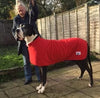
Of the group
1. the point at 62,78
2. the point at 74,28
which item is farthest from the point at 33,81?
the point at 74,28

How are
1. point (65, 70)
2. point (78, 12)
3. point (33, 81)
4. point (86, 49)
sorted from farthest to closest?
1. point (78, 12)
2. point (65, 70)
3. point (33, 81)
4. point (86, 49)

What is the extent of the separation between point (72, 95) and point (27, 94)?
3.48ft

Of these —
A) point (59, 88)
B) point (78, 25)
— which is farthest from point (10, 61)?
point (59, 88)

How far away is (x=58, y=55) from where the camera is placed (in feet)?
14.6

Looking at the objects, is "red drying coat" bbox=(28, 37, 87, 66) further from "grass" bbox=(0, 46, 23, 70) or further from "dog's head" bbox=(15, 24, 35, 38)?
"grass" bbox=(0, 46, 23, 70)


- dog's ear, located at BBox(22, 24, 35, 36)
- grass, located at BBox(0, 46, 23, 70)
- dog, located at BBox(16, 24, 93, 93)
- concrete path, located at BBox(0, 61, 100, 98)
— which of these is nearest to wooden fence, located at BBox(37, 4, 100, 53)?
concrete path, located at BBox(0, 61, 100, 98)

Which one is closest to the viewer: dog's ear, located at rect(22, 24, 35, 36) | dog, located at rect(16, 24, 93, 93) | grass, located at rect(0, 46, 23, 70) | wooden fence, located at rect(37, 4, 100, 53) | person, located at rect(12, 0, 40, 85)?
dog's ear, located at rect(22, 24, 35, 36)

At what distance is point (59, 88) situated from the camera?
4.62 meters

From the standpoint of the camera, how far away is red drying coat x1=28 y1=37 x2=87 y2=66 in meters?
4.26

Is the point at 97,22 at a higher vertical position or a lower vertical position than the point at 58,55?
higher

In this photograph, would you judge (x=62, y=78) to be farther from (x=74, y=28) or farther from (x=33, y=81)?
(x=74, y=28)

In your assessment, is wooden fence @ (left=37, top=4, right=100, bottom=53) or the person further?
wooden fence @ (left=37, top=4, right=100, bottom=53)

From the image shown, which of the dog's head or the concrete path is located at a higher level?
the dog's head

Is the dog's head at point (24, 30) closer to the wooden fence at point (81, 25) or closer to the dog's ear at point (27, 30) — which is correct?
the dog's ear at point (27, 30)
